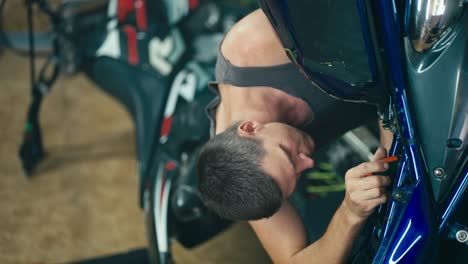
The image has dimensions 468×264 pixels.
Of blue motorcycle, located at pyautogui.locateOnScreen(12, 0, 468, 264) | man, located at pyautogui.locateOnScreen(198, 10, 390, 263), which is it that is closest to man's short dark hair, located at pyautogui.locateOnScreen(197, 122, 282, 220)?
man, located at pyautogui.locateOnScreen(198, 10, 390, 263)

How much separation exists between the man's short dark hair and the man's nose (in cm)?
5

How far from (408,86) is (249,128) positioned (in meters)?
0.28

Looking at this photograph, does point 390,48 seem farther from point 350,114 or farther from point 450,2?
point 350,114

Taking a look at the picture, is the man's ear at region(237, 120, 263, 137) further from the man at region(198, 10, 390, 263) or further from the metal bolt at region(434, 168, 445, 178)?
the metal bolt at region(434, 168, 445, 178)

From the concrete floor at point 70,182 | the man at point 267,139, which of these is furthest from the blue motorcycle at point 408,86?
the concrete floor at point 70,182

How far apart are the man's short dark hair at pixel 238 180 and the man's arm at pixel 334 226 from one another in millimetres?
29

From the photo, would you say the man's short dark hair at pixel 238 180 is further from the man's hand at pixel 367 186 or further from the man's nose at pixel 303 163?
the man's hand at pixel 367 186

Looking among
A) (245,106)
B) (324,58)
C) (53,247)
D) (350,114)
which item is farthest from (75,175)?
(324,58)

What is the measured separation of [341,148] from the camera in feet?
3.34

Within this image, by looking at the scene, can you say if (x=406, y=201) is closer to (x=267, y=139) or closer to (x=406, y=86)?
(x=406, y=86)

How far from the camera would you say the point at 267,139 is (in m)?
0.96

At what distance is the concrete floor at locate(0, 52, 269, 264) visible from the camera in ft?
5.02

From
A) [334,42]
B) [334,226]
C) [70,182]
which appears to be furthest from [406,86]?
[70,182]

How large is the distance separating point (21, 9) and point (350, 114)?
154 cm
